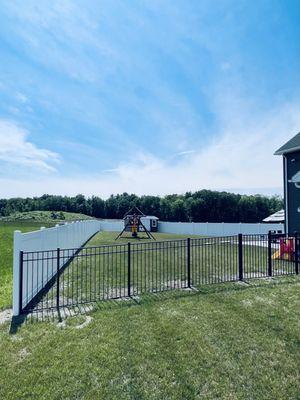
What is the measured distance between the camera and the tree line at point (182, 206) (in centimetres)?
5583

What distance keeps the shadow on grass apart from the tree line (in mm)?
48797

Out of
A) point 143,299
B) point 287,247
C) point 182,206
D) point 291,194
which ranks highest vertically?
point 182,206

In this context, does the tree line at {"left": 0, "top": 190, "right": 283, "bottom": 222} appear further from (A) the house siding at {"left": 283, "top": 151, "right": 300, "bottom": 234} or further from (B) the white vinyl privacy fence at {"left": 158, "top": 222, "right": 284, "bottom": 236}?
(A) the house siding at {"left": 283, "top": 151, "right": 300, "bottom": 234}

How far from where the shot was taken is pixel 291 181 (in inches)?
542

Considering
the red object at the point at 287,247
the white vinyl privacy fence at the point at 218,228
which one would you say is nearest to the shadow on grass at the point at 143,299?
the red object at the point at 287,247

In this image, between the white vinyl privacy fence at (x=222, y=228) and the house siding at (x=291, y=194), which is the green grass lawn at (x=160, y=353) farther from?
the white vinyl privacy fence at (x=222, y=228)

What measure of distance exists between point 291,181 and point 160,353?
12.3 metres

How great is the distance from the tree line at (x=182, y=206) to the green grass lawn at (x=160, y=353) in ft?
169

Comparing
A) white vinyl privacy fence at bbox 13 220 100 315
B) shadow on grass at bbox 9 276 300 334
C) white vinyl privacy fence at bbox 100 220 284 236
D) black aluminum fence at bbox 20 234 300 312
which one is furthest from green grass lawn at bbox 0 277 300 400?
white vinyl privacy fence at bbox 100 220 284 236

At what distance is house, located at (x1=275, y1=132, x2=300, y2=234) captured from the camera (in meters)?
13.6

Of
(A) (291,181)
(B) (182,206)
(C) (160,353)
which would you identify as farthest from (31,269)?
(B) (182,206)

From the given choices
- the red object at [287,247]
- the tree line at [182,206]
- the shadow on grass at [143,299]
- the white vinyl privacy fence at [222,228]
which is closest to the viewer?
the shadow on grass at [143,299]

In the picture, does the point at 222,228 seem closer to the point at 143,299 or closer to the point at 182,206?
the point at 143,299

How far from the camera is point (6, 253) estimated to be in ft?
43.6
